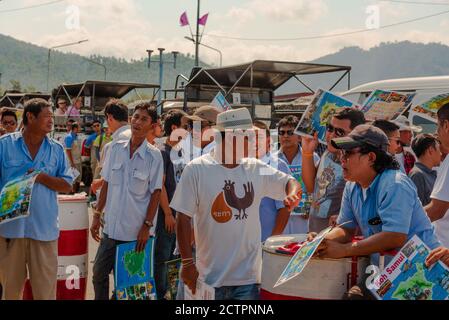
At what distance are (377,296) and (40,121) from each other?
287 centimetres

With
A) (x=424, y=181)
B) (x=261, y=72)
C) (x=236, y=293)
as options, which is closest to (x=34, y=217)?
(x=236, y=293)

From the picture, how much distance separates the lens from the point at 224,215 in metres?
3.53

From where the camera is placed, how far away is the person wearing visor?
287 cm

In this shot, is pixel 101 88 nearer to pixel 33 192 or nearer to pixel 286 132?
pixel 286 132

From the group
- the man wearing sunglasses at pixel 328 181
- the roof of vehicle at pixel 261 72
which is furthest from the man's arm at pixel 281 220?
the roof of vehicle at pixel 261 72

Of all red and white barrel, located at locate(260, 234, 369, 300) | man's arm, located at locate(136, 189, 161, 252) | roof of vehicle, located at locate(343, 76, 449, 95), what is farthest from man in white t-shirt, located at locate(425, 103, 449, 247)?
roof of vehicle, located at locate(343, 76, 449, 95)

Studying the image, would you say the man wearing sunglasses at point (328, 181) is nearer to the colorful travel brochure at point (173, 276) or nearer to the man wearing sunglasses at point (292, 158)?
the man wearing sunglasses at point (292, 158)

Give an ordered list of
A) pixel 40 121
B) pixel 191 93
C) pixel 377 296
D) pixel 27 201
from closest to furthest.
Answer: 1. pixel 377 296
2. pixel 27 201
3. pixel 40 121
4. pixel 191 93

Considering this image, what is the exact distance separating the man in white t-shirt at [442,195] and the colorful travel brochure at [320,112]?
774 millimetres

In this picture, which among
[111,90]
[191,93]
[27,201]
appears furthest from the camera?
[111,90]

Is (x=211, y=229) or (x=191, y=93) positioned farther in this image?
(x=191, y=93)

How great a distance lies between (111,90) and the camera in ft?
61.0
